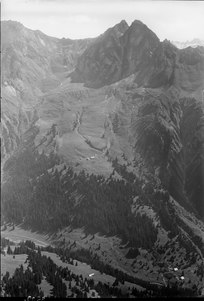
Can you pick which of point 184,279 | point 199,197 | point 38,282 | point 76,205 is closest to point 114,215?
point 76,205

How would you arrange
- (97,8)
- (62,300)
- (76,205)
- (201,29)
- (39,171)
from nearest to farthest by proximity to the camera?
(62,300) → (97,8) → (201,29) → (76,205) → (39,171)

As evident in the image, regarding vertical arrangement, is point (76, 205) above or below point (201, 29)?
below

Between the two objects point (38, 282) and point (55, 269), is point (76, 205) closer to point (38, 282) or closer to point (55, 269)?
point (55, 269)

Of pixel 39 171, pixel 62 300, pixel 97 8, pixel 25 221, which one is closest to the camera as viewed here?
pixel 62 300

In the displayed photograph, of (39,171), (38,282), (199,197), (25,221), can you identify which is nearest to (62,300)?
(38,282)

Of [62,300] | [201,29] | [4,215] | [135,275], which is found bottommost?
[135,275]

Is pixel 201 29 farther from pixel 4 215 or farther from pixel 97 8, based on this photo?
pixel 4 215

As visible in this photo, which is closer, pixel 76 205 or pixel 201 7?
pixel 201 7

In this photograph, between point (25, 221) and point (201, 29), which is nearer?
Answer: point (201, 29)

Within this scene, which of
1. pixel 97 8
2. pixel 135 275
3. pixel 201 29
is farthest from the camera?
pixel 135 275
